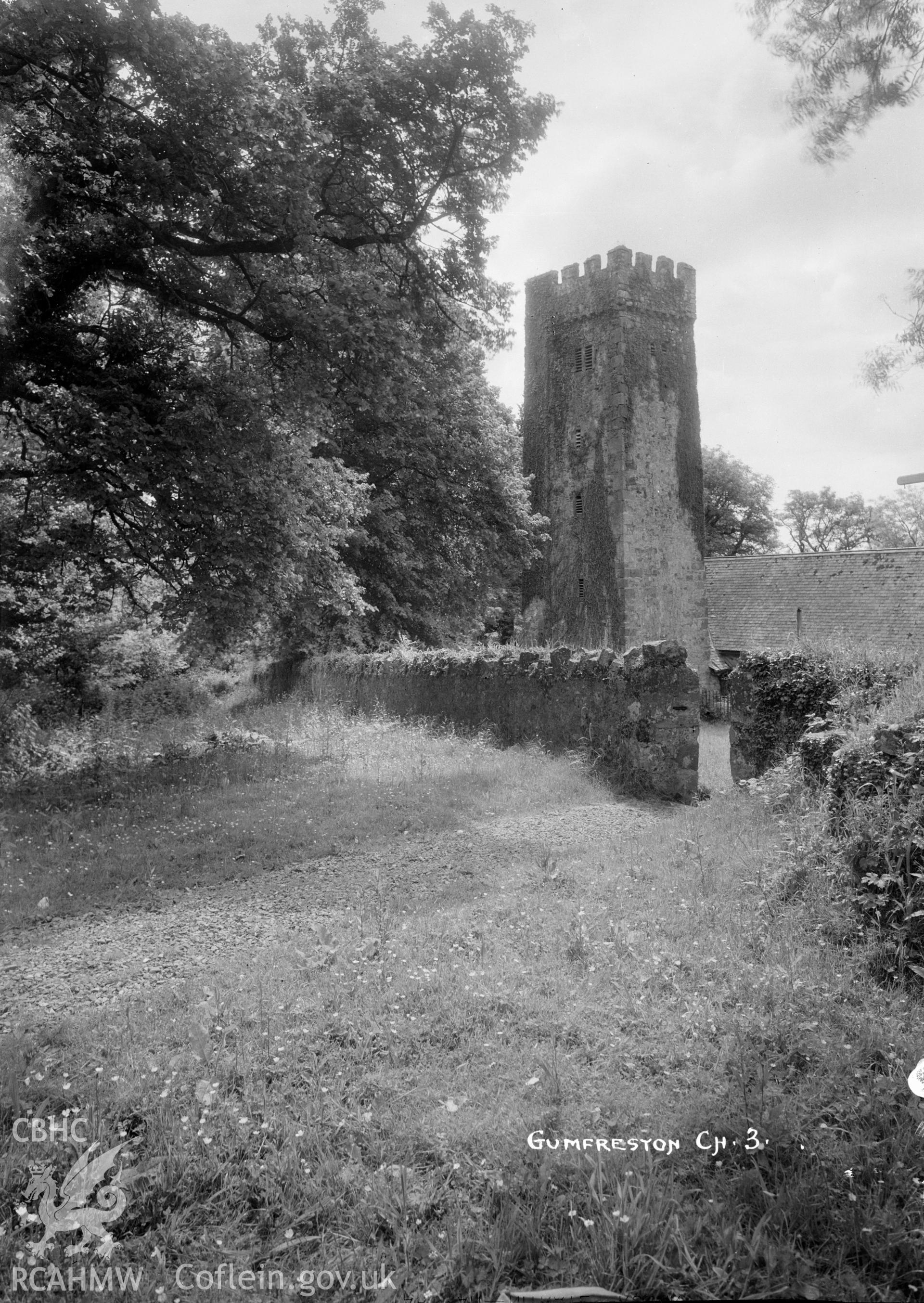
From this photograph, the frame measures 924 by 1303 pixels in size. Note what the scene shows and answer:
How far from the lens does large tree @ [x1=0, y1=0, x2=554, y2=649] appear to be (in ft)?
31.1

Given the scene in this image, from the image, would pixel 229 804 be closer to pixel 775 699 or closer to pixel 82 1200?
pixel 82 1200

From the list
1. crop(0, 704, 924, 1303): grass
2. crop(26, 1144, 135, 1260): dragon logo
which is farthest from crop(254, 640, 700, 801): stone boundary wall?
crop(26, 1144, 135, 1260): dragon logo

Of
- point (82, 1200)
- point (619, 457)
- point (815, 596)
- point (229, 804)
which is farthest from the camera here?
point (815, 596)

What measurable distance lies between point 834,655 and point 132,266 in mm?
10012

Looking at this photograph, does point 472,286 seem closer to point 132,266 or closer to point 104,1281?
point 132,266

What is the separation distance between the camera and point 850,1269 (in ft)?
7.55

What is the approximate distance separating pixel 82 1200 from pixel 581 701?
31.1 ft

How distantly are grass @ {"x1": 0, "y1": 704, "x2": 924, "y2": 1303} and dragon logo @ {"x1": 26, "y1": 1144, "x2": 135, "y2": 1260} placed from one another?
0.05 metres

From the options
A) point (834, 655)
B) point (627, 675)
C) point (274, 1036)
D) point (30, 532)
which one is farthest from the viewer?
point (30, 532)

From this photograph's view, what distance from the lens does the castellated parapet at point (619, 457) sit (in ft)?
76.3

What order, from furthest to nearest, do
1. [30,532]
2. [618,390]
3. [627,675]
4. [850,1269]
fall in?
1. [618,390]
2. [30,532]
3. [627,675]
4. [850,1269]

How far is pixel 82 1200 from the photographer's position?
274cm

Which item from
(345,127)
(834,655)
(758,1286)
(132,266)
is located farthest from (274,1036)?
(345,127)

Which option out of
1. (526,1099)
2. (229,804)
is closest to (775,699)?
(229,804)
